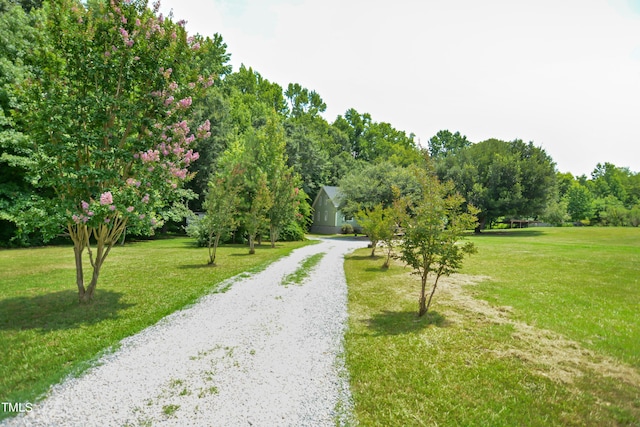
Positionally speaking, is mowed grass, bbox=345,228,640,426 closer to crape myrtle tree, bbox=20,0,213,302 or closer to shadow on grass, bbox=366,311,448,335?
shadow on grass, bbox=366,311,448,335

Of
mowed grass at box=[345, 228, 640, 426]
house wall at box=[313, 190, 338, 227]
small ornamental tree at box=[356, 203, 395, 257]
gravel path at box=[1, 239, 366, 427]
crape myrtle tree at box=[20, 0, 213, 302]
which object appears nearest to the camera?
gravel path at box=[1, 239, 366, 427]

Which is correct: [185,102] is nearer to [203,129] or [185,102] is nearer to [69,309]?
[203,129]

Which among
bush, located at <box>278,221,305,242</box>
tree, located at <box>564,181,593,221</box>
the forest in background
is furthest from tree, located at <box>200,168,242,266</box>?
tree, located at <box>564,181,593,221</box>

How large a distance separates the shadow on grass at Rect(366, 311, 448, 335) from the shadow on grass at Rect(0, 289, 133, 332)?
6.83 meters

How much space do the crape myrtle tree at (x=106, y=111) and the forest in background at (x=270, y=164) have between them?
6.9 inches

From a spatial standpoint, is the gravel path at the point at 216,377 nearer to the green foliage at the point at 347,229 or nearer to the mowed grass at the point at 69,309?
the mowed grass at the point at 69,309

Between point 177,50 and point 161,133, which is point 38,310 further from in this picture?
point 177,50

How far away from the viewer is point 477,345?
6.76 metres

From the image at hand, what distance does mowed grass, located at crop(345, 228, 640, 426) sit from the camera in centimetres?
446

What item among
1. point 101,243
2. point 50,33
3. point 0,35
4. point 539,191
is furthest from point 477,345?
point 539,191

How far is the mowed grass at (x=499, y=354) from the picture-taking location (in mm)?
4465

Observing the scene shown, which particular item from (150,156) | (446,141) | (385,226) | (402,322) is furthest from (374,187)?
(446,141)

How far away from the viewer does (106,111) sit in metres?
8.84

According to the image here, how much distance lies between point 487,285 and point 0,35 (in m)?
36.3
